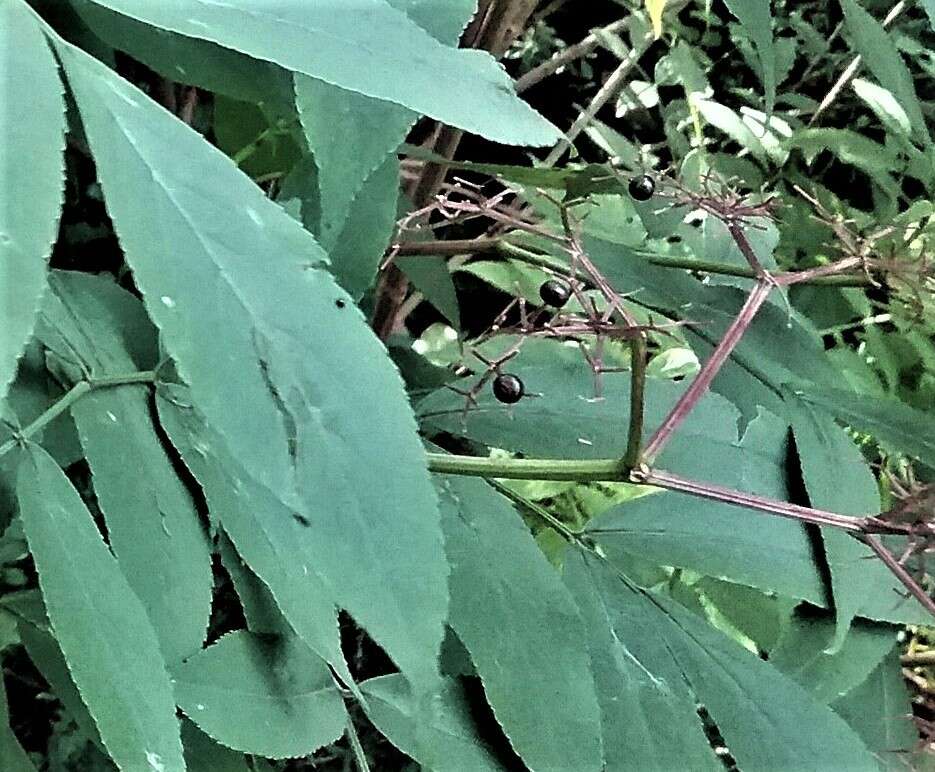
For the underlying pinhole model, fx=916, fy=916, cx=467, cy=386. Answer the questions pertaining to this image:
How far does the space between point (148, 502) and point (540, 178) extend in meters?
0.21

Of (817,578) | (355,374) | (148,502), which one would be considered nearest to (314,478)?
(355,374)

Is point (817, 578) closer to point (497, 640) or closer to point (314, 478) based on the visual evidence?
point (497, 640)

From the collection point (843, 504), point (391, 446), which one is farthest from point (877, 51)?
point (391, 446)

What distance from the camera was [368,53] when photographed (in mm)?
187

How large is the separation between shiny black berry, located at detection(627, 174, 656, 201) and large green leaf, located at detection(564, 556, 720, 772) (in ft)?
0.56

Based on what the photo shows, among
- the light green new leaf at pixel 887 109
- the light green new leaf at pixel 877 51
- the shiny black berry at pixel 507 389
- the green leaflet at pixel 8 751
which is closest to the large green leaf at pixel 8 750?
the green leaflet at pixel 8 751

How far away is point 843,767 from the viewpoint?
12.0 inches

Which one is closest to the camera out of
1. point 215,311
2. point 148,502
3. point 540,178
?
point 215,311

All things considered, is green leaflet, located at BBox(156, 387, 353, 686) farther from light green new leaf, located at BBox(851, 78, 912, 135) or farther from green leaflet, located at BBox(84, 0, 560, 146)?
light green new leaf, located at BBox(851, 78, 912, 135)

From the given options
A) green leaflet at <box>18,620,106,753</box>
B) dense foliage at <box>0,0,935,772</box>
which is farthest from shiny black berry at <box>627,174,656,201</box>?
green leaflet at <box>18,620,106,753</box>

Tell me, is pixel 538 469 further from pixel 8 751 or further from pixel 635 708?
pixel 8 751

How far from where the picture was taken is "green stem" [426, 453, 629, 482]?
0.25 meters

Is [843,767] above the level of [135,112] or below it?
below

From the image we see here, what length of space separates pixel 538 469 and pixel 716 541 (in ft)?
0.35
